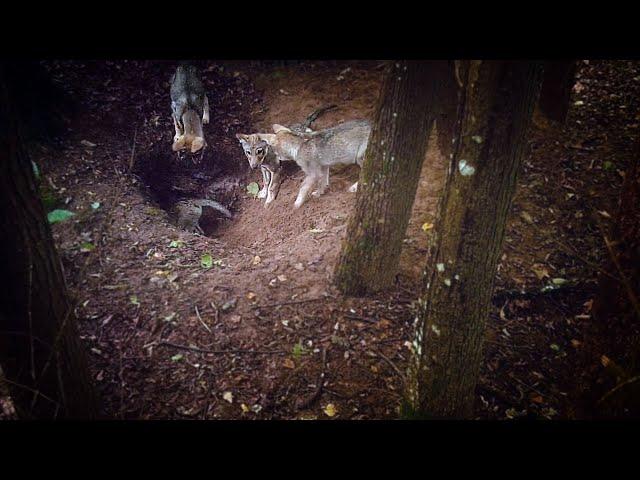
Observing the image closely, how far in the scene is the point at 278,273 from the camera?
136 inches

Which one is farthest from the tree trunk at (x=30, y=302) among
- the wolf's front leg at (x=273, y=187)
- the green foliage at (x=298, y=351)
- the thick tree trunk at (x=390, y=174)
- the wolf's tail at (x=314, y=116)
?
the wolf's tail at (x=314, y=116)

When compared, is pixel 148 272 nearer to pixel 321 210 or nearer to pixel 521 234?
pixel 321 210

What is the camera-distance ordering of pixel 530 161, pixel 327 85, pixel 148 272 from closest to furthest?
pixel 148 272 → pixel 530 161 → pixel 327 85

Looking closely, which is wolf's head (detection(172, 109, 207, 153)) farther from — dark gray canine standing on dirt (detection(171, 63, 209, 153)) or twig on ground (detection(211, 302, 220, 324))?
twig on ground (detection(211, 302, 220, 324))

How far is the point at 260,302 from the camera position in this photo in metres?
3.14

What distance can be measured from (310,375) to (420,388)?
858mm

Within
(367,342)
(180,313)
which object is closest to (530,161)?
(367,342)

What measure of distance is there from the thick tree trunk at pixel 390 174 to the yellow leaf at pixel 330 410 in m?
1.05

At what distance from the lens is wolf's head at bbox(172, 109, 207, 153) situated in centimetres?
518

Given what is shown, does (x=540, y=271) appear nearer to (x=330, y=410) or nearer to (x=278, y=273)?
(x=330, y=410)

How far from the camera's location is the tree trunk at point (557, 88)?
424cm

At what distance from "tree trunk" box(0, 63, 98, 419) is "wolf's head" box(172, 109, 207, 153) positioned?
3525mm

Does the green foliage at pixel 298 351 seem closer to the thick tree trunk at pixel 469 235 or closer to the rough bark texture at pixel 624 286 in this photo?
the thick tree trunk at pixel 469 235

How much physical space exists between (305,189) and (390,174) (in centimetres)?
226
